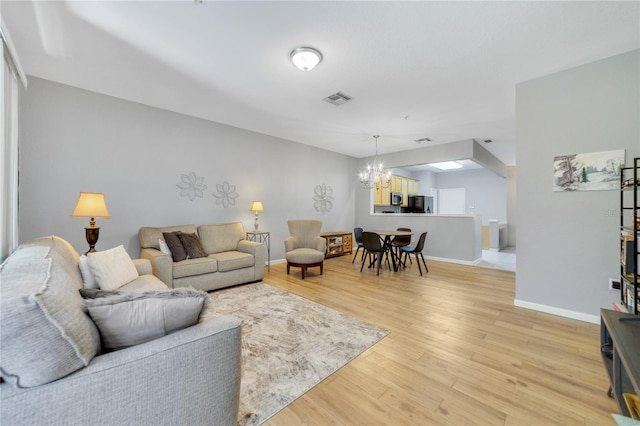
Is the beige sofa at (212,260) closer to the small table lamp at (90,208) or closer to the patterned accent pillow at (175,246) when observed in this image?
the patterned accent pillow at (175,246)

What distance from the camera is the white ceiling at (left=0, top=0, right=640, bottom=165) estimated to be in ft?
6.58

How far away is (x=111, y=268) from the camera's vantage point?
2.26 m

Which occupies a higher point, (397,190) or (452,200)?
(397,190)

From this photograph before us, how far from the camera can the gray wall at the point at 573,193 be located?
2557 mm

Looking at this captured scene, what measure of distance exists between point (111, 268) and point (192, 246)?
1477mm

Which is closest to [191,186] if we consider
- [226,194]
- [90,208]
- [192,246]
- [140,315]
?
[226,194]

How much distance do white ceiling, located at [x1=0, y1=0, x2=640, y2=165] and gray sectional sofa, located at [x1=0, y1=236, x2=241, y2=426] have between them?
2122mm

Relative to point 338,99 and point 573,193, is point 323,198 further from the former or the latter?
point 573,193

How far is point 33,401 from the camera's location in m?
0.80

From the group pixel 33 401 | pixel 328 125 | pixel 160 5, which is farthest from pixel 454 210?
pixel 33 401

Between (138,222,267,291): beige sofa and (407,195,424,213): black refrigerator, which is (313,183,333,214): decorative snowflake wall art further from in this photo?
(407,195,424,213): black refrigerator

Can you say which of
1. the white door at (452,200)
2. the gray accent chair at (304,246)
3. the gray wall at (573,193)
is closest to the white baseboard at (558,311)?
the gray wall at (573,193)

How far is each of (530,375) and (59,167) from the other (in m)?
5.32

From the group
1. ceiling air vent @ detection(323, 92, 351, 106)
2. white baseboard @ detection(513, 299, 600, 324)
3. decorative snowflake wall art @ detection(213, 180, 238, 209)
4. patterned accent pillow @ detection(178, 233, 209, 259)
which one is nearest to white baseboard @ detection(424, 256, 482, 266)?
white baseboard @ detection(513, 299, 600, 324)
